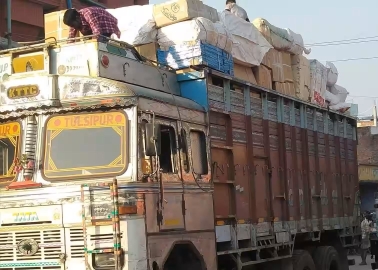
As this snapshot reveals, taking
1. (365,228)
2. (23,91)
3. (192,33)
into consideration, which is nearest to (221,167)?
(192,33)

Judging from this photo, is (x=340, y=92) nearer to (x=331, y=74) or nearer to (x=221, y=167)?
(x=331, y=74)

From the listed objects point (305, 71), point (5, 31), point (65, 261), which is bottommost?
point (65, 261)

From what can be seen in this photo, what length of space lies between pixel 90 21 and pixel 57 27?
49.6 inches

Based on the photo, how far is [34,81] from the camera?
6988 millimetres

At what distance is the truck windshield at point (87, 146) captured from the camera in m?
6.42

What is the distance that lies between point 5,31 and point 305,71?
9.72 metres

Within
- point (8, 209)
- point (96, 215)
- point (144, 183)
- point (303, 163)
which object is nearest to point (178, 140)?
point (144, 183)

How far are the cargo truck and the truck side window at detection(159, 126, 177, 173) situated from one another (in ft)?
0.04

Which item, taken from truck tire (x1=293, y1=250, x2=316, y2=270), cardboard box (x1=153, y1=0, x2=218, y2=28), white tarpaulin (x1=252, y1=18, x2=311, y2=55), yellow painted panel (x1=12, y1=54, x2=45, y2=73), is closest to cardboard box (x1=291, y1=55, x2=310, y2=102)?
white tarpaulin (x1=252, y1=18, x2=311, y2=55)

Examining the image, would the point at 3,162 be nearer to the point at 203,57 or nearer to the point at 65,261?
the point at 65,261

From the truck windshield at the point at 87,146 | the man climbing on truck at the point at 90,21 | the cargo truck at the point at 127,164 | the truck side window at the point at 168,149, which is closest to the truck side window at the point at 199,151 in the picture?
the cargo truck at the point at 127,164

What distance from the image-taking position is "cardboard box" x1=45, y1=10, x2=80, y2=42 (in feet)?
28.8

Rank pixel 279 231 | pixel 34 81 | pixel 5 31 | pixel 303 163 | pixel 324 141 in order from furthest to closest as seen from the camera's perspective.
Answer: pixel 5 31, pixel 324 141, pixel 303 163, pixel 279 231, pixel 34 81

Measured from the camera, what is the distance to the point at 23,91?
7.02 metres
